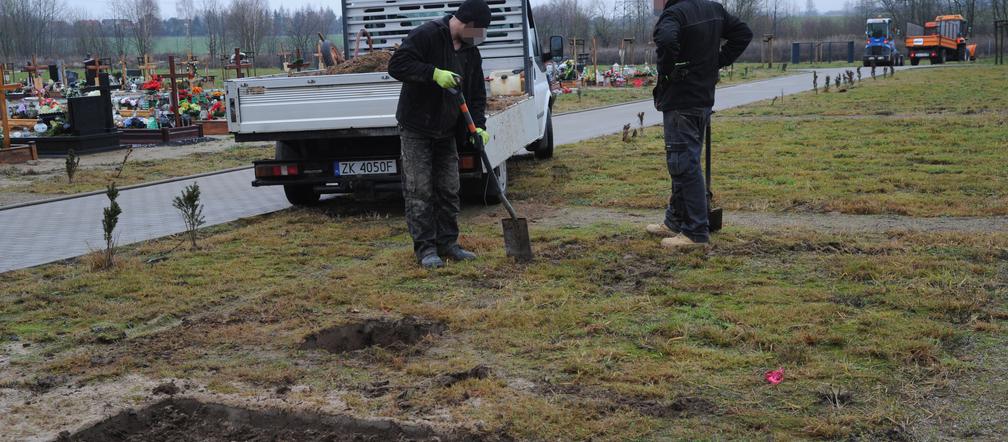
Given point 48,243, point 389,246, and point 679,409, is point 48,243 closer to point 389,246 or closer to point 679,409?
point 389,246

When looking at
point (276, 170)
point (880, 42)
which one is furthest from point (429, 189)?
point (880, 42)

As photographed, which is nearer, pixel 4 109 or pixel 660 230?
pixel 660 230

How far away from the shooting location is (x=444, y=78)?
6.69m

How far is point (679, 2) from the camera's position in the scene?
716 centimetres

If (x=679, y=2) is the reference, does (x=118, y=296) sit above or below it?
below

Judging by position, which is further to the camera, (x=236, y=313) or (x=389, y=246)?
(x=389, y=246)

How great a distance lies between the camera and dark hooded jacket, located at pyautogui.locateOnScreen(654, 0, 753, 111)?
7043 millimetres

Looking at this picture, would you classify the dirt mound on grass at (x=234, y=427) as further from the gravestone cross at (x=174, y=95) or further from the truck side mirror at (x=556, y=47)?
the gravestone cross at (x=174, y=95)

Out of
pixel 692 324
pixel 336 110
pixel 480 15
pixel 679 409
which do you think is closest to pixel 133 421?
pixel 679 409

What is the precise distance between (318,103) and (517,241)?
10.0 ft

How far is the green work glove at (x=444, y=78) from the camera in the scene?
669cm

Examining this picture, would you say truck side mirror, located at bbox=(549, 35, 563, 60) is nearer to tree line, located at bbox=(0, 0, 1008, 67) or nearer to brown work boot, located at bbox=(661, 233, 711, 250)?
brown work boot, located at bbox=(661, 233, 711, 250)

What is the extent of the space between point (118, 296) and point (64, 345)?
1160mm

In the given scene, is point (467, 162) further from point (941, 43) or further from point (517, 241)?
point (941, 43)
